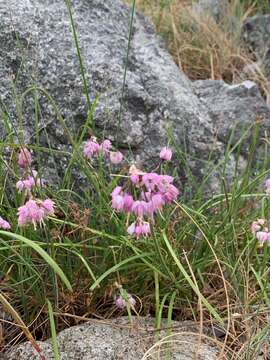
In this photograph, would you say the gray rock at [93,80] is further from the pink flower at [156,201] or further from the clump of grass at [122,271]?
the pink flower at [156,201]

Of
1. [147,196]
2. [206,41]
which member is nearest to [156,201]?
[147,196]

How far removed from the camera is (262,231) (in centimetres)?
175

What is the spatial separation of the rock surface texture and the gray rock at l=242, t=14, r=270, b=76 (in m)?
1.38

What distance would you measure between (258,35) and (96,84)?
2.06m

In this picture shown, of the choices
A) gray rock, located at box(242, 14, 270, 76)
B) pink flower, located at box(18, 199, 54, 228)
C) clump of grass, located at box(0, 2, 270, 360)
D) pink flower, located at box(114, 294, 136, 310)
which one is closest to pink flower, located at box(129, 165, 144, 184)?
pink flower, located at box(18, 199, 54, 228)

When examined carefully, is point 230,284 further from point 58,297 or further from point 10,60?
point 10,60

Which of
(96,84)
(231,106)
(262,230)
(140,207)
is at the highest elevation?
(140,207)

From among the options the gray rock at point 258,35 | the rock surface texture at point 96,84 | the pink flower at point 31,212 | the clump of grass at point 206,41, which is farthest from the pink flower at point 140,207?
the gray rock at point 258,35

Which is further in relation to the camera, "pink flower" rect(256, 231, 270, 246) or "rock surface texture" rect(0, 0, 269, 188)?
"rock surface texture" rect(0, 0, 269, 188)

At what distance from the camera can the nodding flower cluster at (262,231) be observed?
5.64ft

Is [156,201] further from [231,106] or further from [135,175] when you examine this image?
[231,106]

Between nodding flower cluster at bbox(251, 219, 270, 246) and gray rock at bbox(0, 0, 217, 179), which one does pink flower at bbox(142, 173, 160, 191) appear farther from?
gray rock at bbox(0, 0, 217, 179)

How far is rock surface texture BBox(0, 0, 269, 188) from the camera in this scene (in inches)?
95.5

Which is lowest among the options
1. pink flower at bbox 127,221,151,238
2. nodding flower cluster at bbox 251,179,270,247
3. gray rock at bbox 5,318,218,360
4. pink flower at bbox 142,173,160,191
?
gray rock at bbox 5,318,218,360
